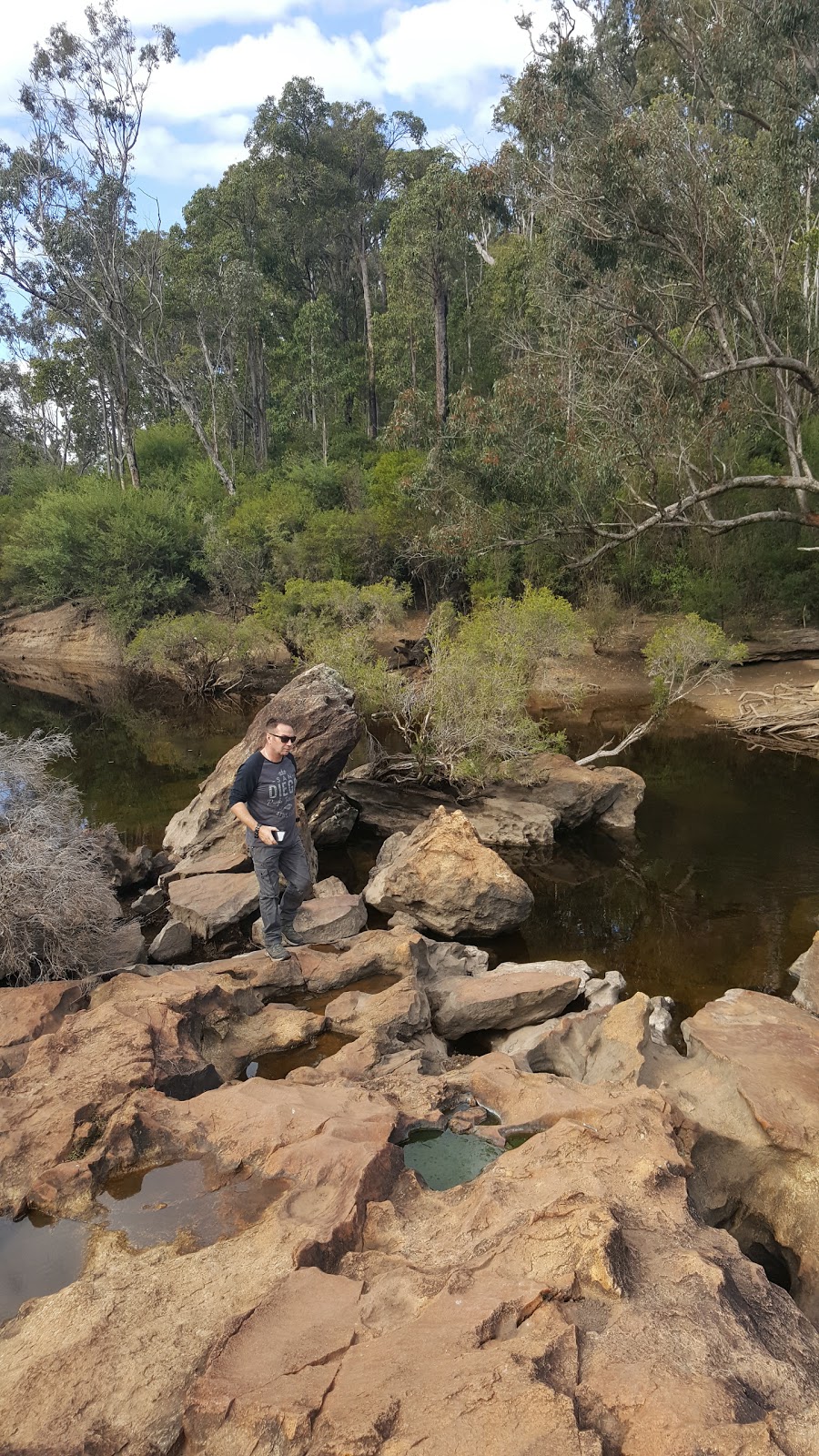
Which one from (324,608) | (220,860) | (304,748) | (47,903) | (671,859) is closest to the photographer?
(47,903)

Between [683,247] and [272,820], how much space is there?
42.6 ft

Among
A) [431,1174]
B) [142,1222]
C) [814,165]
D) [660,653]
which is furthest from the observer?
[814,165]

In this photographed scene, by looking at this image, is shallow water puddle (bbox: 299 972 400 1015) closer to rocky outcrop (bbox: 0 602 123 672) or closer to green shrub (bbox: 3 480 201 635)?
green shrub (bbox: 3 480 201 635)

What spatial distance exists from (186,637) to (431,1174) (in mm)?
22351

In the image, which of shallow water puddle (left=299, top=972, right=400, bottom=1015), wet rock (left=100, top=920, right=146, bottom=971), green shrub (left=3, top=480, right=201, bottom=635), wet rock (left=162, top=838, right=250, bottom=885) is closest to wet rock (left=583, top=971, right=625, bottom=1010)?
shallow water puddle (left=299, top=972, right=400, bottom=1015)

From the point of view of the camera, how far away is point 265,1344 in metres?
3.24

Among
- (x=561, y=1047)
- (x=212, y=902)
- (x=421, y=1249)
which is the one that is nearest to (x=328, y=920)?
(x=212, y=902)

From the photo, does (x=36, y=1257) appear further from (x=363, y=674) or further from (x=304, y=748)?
(x=363, y=674)

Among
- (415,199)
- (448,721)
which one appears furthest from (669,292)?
(415,199)

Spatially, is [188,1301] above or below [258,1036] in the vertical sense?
above

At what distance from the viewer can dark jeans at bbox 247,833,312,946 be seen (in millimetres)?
7660

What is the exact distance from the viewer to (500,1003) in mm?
7367

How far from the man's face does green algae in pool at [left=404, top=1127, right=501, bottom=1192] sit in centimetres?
326

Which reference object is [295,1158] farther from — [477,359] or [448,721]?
[477,359]
